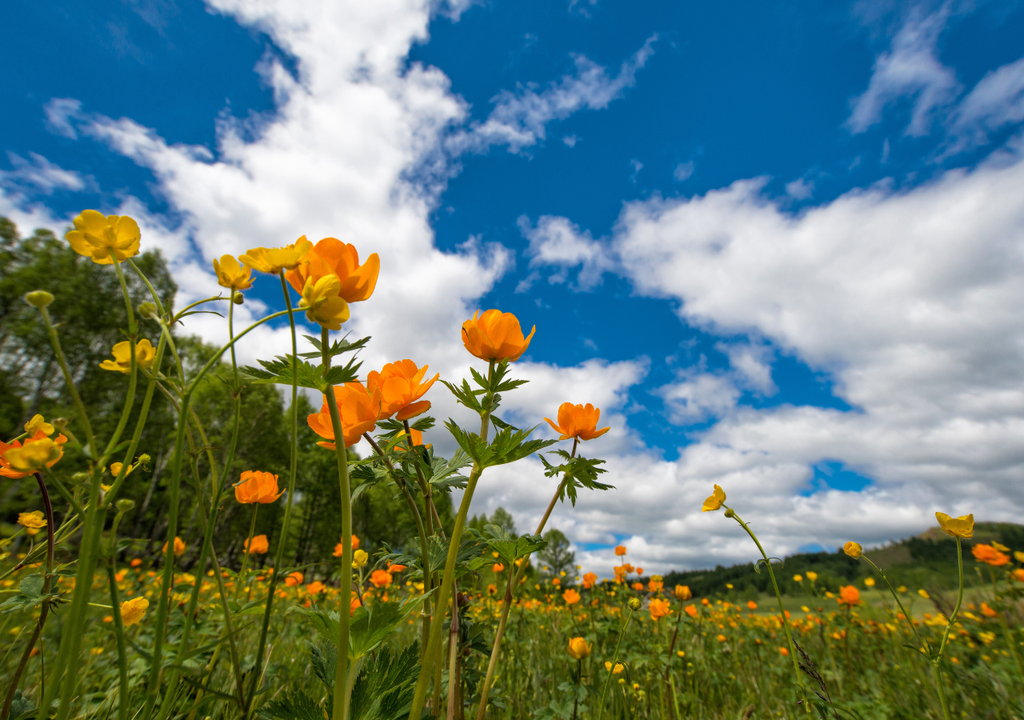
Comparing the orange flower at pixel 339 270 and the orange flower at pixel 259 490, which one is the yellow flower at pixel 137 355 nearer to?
the orange flower at pixel 339 270

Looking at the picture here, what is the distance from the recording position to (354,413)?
3.35 feet

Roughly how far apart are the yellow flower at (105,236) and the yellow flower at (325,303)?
1.38 feet

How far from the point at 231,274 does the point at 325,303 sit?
1.16ft

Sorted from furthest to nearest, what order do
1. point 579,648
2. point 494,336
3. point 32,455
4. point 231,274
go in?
point 579,648, point 494,336, point 231,274, point 32,455

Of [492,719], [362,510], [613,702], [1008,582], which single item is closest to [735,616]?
[1008,582]

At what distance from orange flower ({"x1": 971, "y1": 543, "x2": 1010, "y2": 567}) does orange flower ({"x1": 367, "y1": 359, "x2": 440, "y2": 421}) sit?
144 inches

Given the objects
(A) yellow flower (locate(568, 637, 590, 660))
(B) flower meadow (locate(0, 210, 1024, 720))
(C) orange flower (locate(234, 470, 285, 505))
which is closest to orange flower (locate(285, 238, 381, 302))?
(B) flower meadow (locate(0, 210, 1024, 720))

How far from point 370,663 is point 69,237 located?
116cm

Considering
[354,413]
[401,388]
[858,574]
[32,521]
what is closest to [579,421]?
[401,388]

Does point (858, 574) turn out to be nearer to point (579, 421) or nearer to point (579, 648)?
point (579, 648)

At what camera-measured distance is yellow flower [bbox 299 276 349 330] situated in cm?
81

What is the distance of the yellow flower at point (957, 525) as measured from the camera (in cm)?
158

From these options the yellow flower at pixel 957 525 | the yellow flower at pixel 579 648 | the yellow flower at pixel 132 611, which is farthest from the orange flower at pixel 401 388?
the yellow flower at pixel 957 525

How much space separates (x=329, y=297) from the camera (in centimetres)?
83
